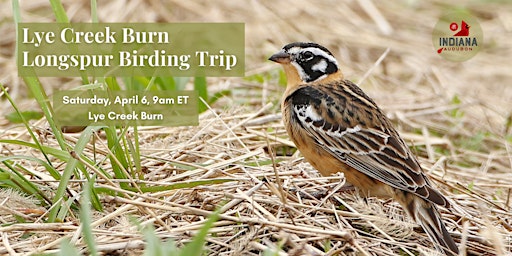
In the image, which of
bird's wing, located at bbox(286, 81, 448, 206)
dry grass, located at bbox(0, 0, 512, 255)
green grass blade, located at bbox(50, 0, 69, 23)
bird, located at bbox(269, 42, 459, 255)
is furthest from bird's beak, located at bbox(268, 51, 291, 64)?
green grass blade, located at bbox(50, 0, 69, 23)

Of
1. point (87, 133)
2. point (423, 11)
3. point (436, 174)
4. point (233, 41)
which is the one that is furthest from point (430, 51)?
point (87, 133)

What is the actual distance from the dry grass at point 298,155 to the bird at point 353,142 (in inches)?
4.9

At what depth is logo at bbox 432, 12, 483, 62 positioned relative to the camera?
Answer: 33.3ft

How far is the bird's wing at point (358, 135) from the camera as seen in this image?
4969mm

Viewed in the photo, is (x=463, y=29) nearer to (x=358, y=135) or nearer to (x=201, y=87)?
(x=201, y=87)

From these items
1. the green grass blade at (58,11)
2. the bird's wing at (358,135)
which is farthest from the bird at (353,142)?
the green grass blade at (58,11)

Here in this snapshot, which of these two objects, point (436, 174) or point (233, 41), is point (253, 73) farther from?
point (436, 174)

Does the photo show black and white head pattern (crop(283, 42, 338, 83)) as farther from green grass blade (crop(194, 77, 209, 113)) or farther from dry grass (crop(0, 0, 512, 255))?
green grass blade (crop(194, 77, 209, 113))

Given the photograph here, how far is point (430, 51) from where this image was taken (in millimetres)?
10195

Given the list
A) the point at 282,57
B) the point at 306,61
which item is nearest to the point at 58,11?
the point at 282,57

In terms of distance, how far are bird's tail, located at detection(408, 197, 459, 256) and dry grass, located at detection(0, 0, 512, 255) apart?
0.08 metres

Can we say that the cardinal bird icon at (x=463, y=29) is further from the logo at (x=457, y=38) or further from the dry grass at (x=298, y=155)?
the dry grass at (x=298, y=155)

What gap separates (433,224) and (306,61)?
1.78 meters

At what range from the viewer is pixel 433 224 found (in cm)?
472
